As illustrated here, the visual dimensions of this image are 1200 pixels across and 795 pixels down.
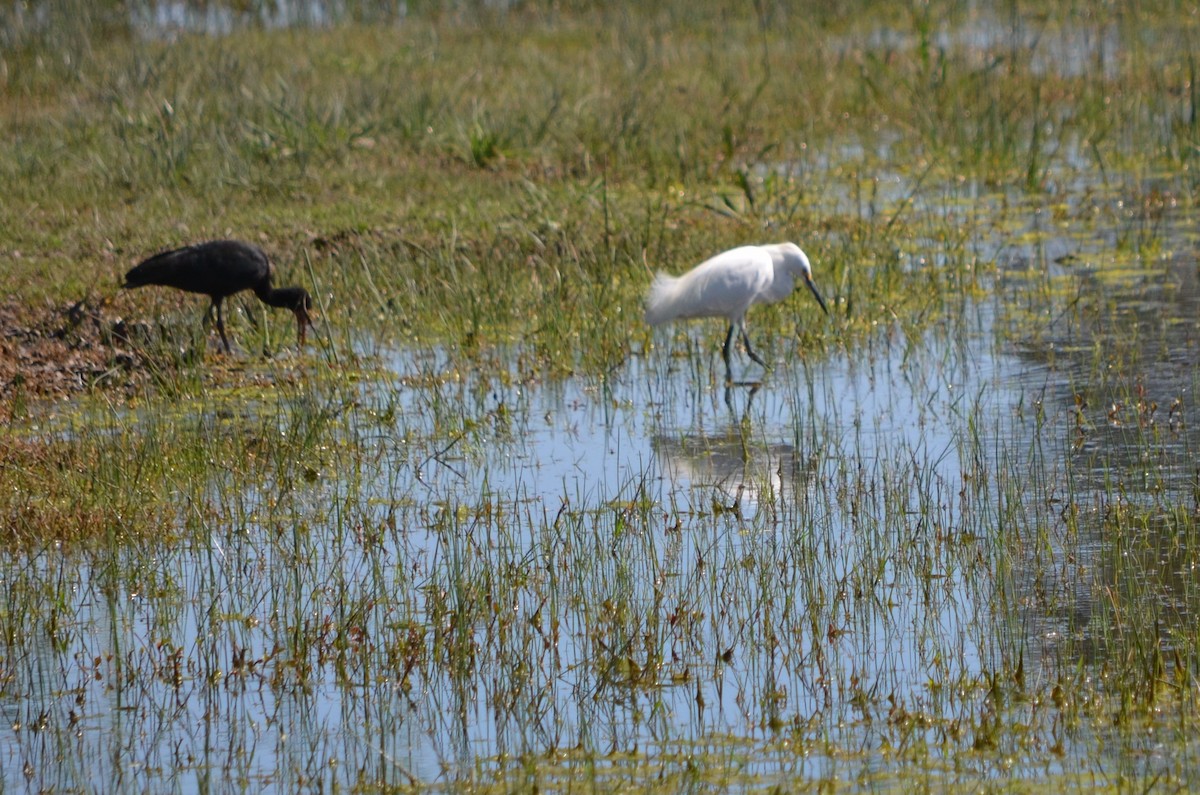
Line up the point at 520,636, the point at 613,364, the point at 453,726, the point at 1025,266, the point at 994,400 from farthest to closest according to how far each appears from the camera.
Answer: the point at 1025,266 → the point at 613,364 → the point at 994,400 → the point at 520,636 → the point at 453,726

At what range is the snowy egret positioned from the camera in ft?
28.6

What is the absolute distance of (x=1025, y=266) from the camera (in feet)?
34.9

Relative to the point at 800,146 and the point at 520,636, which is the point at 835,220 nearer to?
the point at 800,146

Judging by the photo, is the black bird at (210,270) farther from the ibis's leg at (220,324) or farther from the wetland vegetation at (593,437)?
the wetland vegetation at (593,437)

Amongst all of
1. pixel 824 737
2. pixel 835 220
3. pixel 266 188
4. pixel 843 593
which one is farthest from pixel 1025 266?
pixel 824 737

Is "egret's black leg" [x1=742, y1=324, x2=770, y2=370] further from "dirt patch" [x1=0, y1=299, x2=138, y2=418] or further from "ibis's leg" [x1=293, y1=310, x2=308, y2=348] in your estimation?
"dirt patch" [x1=0, y1=299, x2=138, y2=418]

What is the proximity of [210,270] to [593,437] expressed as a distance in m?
2.50

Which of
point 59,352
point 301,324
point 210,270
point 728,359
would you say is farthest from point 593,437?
point 59,352

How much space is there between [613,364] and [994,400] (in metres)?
1.91

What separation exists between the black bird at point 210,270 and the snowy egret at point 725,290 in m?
1.86

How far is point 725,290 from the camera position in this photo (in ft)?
28.6

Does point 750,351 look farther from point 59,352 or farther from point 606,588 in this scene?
point 606,588

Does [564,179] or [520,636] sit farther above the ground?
[564,179]

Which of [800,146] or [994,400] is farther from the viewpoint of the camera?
[800,146]
